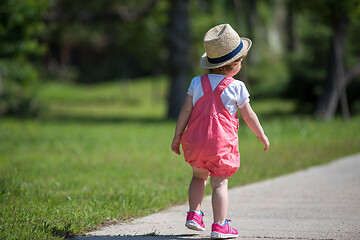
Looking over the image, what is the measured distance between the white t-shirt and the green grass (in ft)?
4.73

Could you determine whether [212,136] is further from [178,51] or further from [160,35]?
[160,35]

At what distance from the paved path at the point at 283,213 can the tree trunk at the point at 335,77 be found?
7.53 metres

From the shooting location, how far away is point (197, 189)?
4.00m

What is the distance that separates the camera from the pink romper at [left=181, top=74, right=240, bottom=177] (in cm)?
379

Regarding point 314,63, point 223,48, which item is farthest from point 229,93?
point 314,63

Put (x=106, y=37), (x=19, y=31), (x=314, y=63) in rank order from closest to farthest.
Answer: (x=19, y=31), (x=314, y=63), (x=106, y=37)

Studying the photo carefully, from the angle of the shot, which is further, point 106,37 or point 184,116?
point 106,37

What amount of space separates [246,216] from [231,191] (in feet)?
3.93

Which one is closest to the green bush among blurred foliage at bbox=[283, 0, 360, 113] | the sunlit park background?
the sunlit park background

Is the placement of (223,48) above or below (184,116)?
above

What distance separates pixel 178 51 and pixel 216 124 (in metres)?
13.3

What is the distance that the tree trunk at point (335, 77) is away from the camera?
13867mm

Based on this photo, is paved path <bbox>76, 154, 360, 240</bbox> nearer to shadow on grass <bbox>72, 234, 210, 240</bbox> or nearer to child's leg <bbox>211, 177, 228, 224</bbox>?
shadow on grass <bbox>72, 234, 210, 240</bbox>

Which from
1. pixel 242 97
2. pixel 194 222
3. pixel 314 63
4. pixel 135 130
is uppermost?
pixel 242 97
